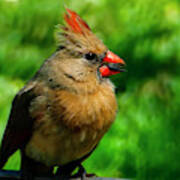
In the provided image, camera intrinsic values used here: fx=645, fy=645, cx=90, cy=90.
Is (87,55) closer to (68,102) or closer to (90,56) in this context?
(90,56)

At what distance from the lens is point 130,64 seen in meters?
4.22

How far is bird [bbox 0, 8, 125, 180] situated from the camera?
8.20 ft

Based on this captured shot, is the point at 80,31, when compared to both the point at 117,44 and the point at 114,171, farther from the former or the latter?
the point at 117,44

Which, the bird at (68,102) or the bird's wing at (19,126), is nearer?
the bird at (68,102)

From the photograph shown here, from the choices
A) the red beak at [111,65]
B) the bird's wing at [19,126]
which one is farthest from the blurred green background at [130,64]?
the red beak at [111,65]

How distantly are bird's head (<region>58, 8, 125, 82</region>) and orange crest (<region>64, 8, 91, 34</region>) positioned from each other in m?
0.01

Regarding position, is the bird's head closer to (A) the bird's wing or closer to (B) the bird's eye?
(B) the bird's eye

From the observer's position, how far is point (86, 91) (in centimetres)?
255

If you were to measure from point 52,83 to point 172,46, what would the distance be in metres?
1.93

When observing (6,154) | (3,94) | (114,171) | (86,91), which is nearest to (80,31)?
(86,91)

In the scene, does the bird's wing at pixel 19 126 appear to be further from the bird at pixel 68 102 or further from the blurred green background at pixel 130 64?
the blurred green background at pixel 130 64

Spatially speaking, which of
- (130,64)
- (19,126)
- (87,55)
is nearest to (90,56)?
(87,55)

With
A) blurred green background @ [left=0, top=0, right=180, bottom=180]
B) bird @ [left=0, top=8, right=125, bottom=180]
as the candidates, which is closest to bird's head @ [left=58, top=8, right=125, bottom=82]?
bird @ [left=0, top=8, right=125, bottom=180]

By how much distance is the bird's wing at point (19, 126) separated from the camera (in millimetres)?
2602
